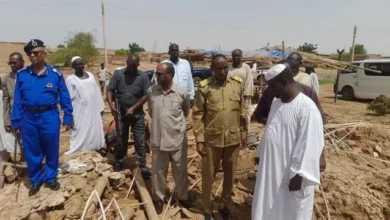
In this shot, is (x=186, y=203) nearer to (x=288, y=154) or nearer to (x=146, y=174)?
(x=146, y=174)

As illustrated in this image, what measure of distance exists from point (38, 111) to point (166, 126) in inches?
56.6

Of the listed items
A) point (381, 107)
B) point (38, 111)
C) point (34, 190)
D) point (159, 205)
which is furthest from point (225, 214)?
point (381, 107)

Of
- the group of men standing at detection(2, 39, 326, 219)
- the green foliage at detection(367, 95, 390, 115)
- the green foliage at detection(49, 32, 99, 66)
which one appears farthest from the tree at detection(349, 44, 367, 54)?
the group of men standing at detection(2, 39, 326, 219)

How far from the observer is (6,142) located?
526 cm

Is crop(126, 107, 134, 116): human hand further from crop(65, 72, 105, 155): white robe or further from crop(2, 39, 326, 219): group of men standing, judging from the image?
crop(65, 72, 105, 155): white robe

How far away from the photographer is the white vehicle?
13375 mm

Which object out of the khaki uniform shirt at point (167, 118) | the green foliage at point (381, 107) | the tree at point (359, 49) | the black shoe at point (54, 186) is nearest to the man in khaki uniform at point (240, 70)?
the khaki uniform shirt at point (167, 118)

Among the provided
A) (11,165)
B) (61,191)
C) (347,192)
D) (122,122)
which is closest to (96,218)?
(61,191)

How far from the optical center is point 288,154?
2.63 meters

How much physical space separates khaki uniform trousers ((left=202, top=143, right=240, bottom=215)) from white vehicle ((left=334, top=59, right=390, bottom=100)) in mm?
10813

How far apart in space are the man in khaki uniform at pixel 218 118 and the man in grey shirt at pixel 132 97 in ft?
4.02

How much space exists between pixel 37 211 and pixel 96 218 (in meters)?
0.63

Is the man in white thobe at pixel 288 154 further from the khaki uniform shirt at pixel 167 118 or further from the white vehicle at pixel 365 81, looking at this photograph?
the white vehicle at pixel 365 81

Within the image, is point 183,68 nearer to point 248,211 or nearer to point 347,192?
point 248,211
